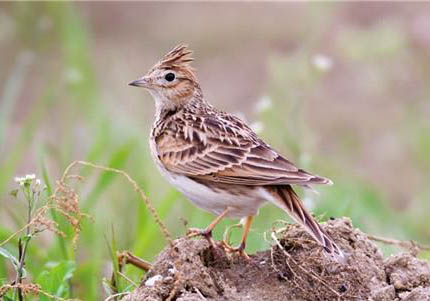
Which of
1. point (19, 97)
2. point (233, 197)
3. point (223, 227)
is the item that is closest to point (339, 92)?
point (19, 97)

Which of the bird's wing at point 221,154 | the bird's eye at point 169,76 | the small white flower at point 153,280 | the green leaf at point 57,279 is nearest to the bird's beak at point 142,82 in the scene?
the bird's eye at point 169,76

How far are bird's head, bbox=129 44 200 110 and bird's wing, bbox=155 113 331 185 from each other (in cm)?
24

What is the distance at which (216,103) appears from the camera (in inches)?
484

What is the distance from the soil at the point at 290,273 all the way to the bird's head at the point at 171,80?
56.6 inches

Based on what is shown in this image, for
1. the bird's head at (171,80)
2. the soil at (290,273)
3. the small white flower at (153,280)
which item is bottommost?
the small white flower at (153,280)

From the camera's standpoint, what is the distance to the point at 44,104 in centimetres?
899

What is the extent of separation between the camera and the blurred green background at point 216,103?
7723mm

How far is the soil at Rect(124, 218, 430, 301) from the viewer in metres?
5.06

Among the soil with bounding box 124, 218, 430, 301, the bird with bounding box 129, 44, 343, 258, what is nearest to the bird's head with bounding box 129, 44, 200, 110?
the bird with bounding box 129, 44, 343, 258

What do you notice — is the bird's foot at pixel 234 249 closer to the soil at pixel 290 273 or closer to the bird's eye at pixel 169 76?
the soil at pixel 290 273

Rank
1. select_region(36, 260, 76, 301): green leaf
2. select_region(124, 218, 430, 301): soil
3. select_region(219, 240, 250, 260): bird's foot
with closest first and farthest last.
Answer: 1. select_region(124, 218, 430, 301): soil
2. select_region(219, 240, 250, 260): bird's foot
3. select_region(36, 260, 76, 301): green leaf

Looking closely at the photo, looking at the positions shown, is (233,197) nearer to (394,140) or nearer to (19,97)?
(394,140)

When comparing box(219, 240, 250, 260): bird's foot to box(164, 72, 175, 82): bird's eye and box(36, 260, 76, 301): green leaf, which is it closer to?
box(36, 260, 76, 301): green leaf

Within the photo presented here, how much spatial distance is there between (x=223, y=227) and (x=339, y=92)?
20.3 ft
